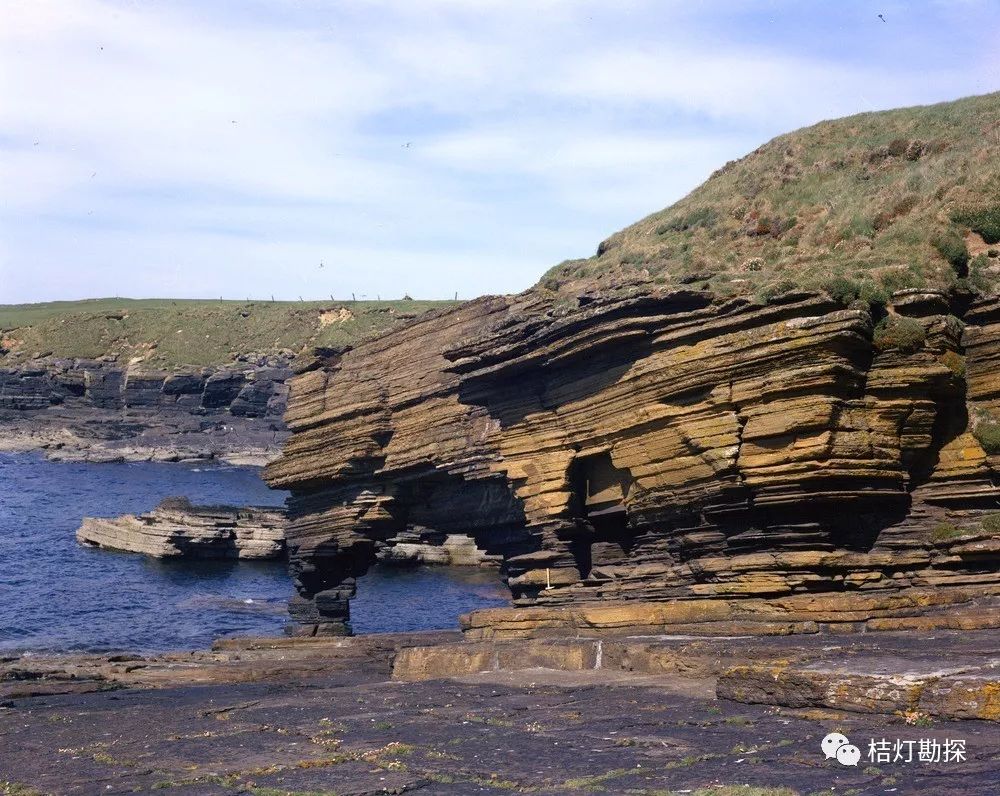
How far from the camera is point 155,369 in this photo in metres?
140

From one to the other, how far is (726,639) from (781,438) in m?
5.81

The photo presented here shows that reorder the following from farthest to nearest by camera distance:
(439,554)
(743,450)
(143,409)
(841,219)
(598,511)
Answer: (143,409) < (439,554) < (598,511) < (841,219) < (743,450)

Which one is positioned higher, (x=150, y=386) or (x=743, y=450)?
(x=150, y=386)

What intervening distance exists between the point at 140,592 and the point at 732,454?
4166 centimetres

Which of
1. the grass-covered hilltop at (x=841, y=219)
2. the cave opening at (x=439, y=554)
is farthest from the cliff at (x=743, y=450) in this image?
the cave opening at (x=439, y=554)

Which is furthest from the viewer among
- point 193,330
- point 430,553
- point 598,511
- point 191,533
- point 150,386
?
point 193,330

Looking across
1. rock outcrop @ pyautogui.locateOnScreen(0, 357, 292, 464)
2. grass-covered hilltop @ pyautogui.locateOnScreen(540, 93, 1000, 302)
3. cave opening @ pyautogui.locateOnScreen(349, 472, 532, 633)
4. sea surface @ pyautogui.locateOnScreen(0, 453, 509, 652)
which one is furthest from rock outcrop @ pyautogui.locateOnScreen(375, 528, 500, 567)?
rock outcrop @ pyautogui.locateOnScreen(0, 357, 292, 464)

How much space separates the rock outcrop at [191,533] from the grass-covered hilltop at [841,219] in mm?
37771

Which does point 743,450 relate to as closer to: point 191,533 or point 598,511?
point 598,511

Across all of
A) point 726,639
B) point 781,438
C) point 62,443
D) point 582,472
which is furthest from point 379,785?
point 62,443

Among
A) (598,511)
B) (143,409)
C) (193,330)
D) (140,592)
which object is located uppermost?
(193,330)

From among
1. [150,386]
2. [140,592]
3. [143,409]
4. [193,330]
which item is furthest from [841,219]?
[193,330]

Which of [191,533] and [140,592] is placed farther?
[191,533]

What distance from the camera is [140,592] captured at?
6006 cm
